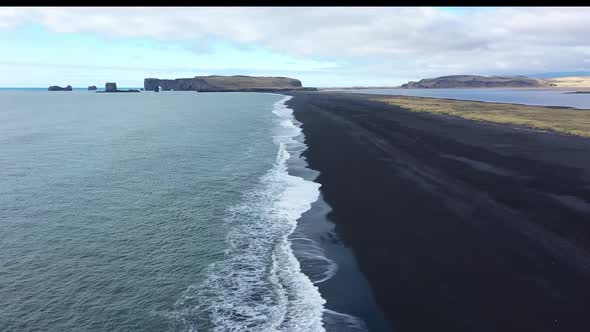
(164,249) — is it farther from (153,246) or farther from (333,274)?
(333,274)

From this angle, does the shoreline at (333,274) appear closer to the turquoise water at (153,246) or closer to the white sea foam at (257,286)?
the white sea foam at (257,286)

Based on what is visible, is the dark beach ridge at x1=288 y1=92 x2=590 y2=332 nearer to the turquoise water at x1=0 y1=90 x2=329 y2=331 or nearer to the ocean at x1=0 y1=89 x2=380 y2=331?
the ocean at x1=0 y1=89 x2=380 y2=331

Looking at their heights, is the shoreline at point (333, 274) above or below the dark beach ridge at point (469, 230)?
below

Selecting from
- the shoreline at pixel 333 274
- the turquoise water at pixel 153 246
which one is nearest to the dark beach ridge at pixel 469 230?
the shoreline at pixel 333 274

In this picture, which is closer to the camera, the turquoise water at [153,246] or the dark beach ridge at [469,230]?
the dark beach ridge at [469,230]

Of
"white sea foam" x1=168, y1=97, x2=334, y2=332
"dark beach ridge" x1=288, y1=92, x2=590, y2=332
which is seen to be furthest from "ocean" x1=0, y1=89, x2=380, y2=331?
"dark beach ridge" x1=288, y1=92, x2=590, y2=332

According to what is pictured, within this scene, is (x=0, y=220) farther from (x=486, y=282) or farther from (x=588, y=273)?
(x=588, y=273)
